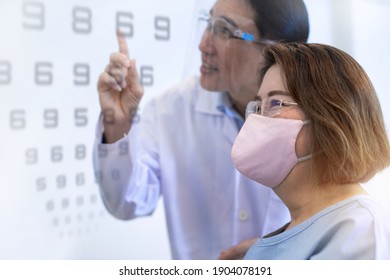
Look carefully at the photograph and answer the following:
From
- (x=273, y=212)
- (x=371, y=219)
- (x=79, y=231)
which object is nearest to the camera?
(x=371, y=219)

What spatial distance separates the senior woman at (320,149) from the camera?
704 millimetres

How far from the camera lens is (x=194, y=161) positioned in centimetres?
112

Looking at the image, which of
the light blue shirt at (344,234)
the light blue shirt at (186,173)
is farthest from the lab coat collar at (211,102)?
the light blue shirt at (344,234)

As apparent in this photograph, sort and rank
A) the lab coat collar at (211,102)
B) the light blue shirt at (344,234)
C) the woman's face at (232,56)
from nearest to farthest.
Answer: the light blue shirt at (344,234) < the woman's face at (232,56) < the lab coat collar at (211,102)

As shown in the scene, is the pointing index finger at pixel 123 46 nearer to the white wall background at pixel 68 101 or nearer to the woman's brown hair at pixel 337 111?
the white wall background at pixel 68 101

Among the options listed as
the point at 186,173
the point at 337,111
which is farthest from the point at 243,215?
the point at 337,111

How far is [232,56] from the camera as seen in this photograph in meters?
0.98

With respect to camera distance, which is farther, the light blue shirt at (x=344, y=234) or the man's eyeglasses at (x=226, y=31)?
the man's eyeglasses at (x=226, y=31)

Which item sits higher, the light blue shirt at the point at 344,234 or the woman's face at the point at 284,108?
the woman's face at the point at 284,108

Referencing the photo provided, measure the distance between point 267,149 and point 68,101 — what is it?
0.50 metres

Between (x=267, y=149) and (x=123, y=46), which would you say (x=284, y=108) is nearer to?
(x=267, y=149)
